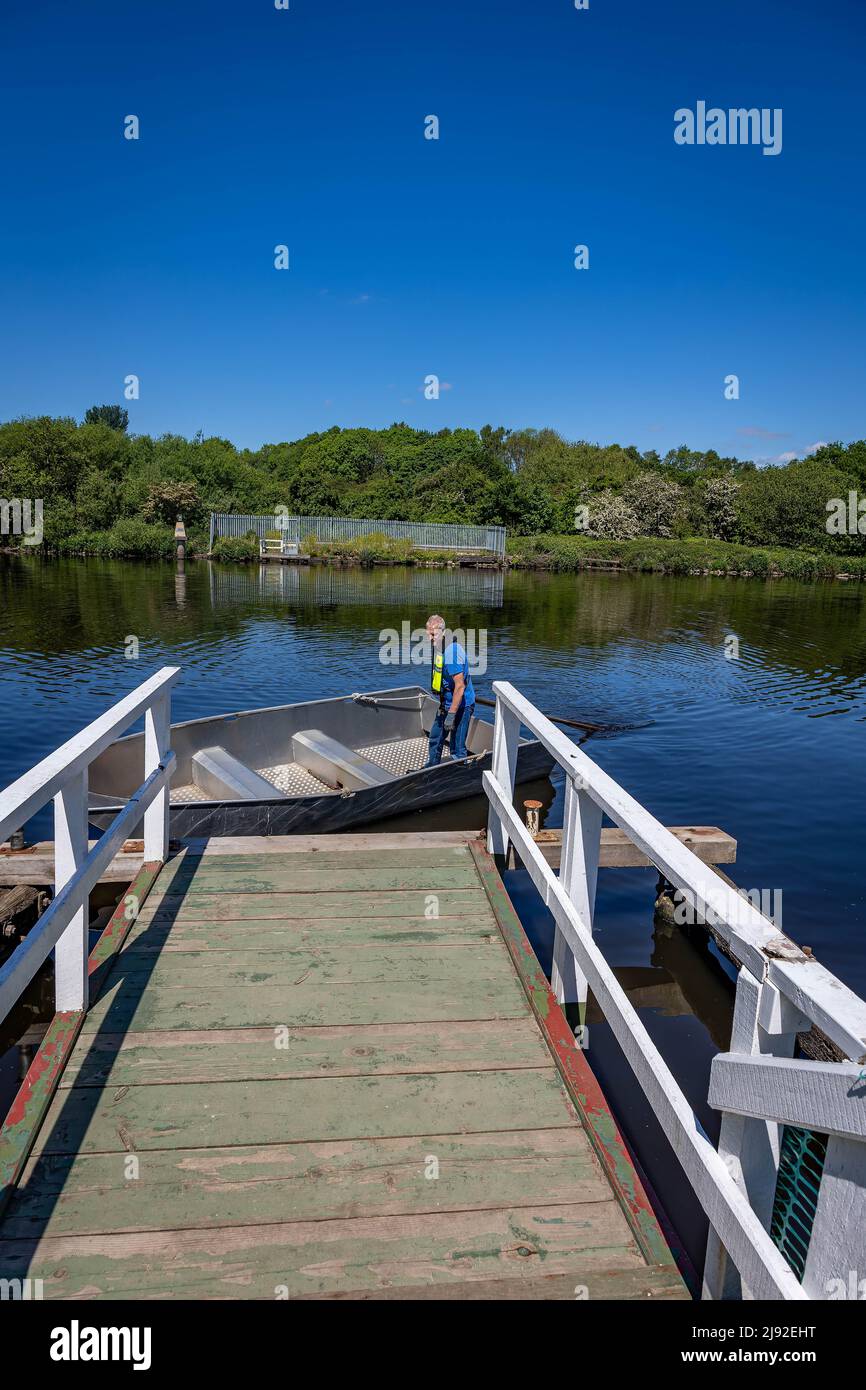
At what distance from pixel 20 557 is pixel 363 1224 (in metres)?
62.2

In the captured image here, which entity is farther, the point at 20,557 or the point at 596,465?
the point at 596,465

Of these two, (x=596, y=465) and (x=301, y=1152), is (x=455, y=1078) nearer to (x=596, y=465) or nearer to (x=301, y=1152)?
(x=301, y=1152)

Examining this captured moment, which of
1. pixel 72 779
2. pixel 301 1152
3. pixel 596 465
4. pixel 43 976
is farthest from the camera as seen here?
pixel 596 465

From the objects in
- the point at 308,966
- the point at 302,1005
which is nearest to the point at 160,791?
the point at 308,966

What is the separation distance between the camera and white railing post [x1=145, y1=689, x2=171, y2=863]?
5652 mm

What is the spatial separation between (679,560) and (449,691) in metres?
57.7

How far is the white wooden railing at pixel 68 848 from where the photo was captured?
3135 mm

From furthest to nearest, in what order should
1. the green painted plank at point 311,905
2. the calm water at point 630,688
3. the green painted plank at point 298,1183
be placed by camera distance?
the calm water at point 630,688 < the green painted plank at point 311,905 < the green painted plank at point 298,1183

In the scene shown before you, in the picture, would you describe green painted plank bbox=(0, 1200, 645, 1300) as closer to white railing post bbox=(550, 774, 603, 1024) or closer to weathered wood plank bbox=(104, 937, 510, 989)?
white railing post bbox=(550, 774, 603, 1024)

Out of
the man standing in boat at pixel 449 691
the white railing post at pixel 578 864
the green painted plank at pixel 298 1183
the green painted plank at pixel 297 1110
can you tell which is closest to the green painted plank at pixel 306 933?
the white railing post at pixel 578 864

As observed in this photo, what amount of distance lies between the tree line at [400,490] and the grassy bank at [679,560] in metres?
4.89

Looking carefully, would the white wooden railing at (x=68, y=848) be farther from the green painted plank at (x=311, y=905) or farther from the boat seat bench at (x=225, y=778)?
→ the boat seat bench at (x=225, y=778)

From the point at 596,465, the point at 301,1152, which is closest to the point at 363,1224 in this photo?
the point at 301,1152
